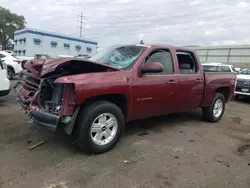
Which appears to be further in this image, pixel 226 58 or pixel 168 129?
pixel 226 58

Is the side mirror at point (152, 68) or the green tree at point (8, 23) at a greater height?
the green tree at point (8, 23)

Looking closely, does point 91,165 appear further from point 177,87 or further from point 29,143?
point 177,87

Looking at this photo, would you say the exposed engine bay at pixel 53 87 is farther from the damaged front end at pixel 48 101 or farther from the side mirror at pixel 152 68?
the side mirror at pixel 152 68

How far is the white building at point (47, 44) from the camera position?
35.7 m

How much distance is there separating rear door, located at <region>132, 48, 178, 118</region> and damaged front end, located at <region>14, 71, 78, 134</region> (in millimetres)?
1177

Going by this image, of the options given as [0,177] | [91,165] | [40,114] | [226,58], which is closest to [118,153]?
[91,165]

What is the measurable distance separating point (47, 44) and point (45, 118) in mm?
36697

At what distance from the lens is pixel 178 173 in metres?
3.26

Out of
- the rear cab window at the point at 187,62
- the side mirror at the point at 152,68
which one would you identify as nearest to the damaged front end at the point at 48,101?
the side mirror at the point at 152,68

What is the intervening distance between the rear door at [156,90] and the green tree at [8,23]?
50448 millimetres

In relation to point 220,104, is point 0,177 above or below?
below

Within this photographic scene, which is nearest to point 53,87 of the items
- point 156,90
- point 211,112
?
point 156,90

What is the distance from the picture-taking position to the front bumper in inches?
130

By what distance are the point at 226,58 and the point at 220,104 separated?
116 feet
